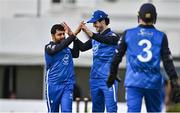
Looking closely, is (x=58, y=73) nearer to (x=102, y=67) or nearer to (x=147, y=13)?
(x=102, y=67)

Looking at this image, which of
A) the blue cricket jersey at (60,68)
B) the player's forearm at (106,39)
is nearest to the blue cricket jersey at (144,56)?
the player's forearm at (106,39)

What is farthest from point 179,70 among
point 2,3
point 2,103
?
point 2,103

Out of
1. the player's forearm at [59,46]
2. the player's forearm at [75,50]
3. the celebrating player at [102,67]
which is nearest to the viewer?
the player's forearm at [59,46]

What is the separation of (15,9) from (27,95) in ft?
11.7

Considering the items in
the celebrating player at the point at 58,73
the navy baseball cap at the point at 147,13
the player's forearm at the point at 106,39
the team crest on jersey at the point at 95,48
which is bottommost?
the celebrating player at the point at 58,73

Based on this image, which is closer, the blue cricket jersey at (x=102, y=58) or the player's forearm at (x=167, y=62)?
the player's forearm at (x=167, y=62)

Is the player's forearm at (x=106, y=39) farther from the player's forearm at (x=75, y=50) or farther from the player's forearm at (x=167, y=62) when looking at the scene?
the player's forearm at (x=167, y=62)

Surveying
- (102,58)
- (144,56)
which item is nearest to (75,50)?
(102,58)

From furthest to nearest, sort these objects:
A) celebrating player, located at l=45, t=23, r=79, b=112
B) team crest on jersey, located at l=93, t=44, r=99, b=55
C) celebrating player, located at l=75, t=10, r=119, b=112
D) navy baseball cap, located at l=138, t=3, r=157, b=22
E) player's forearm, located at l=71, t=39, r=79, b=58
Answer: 1. player's forearm, located at l=71, t=39, r=79, b=58
2. team crest on jersey, located at l=93, t=44, r=99, b=55
3. celebrating player, located at l=75, t=10, r=119, b=112
4. celebrating player, located at l=45, t=23, r=79, b=112
5. navy baseball cap, located at l=138, t=3, r=157, b=22

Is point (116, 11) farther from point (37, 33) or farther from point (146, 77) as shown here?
point (146, 77)

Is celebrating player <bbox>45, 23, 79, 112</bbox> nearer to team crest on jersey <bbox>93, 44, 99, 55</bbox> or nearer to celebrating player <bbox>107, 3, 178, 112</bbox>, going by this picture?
team crest on jersey <bbox>93, 44, 99, 55</bbox>

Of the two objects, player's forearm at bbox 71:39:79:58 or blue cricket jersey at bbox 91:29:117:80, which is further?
player's forearm at bbox 71:39:79:58

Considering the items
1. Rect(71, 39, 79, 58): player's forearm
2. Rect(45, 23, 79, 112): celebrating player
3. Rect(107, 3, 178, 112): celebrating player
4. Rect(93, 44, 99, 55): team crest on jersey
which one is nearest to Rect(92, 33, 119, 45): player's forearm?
Rect(93, 44, 99, 55): team crest on jersey

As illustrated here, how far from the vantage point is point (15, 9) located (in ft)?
102
